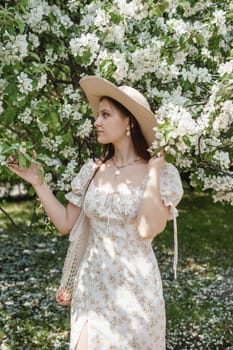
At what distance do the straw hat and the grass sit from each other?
6.48ft

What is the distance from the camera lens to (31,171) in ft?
10.0

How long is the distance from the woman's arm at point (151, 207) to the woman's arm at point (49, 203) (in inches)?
17.1

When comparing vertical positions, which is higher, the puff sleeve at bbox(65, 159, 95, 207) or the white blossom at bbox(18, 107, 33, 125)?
the white blossom at bbox(18, 107, 33, 125)

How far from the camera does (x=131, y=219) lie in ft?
9.46

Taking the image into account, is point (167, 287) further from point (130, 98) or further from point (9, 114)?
point (130, 98)

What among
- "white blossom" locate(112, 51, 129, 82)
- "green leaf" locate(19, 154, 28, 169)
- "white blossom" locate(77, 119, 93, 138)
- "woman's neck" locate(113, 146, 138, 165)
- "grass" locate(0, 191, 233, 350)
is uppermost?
"white blossom" locate(112, 51, 129, 82)

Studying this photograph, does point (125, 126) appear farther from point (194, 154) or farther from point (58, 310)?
point (58, 310)

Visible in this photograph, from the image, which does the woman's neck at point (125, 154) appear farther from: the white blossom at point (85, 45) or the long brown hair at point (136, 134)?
the white blossom at point (85, 45)

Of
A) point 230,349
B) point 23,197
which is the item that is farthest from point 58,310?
point 23,197

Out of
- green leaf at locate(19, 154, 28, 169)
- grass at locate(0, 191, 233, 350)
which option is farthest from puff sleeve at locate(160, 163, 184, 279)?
grass at locate(0, 191, 233, 350)

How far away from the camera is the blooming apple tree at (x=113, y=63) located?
150 inches

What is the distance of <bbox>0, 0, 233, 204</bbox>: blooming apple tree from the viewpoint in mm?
3799

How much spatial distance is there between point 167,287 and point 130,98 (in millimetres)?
5186

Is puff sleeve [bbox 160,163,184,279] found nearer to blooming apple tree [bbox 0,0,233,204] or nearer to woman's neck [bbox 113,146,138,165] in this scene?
woman's neck [bbox 113,146,138,165]
